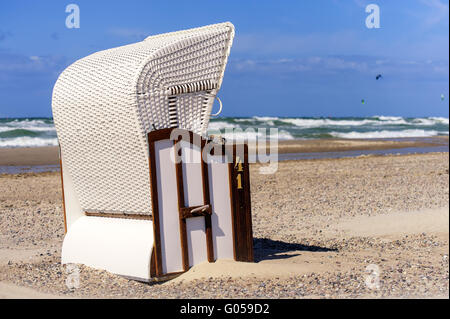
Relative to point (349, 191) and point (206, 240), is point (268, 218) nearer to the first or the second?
point (349, 191)

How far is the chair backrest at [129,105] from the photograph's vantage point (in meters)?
5.48

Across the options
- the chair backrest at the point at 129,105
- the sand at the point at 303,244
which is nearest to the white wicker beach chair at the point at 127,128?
the chair backrest at the point at 129,105

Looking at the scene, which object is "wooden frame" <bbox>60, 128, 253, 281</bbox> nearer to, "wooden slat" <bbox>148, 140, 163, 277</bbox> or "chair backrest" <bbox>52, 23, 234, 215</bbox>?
"wooden slat" <bbox>148, 140, 163, 277</bbox>

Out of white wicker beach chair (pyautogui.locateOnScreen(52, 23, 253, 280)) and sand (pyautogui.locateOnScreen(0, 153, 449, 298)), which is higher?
white wicker beach chair (pyautogui.locateOnScreen(52, 23, 253, 280))

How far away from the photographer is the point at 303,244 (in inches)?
311

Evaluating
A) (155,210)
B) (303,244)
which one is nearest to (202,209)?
(155,210)

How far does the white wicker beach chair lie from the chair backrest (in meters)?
0.01

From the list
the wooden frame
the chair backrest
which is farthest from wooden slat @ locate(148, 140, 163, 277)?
the chair backrest

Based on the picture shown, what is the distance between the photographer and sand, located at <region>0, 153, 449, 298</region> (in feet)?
17.4

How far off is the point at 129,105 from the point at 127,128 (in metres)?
0.25

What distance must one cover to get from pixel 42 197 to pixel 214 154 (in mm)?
8176

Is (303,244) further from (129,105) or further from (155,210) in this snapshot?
(129,105)

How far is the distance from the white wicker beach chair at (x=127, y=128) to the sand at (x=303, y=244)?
0.34 metres
